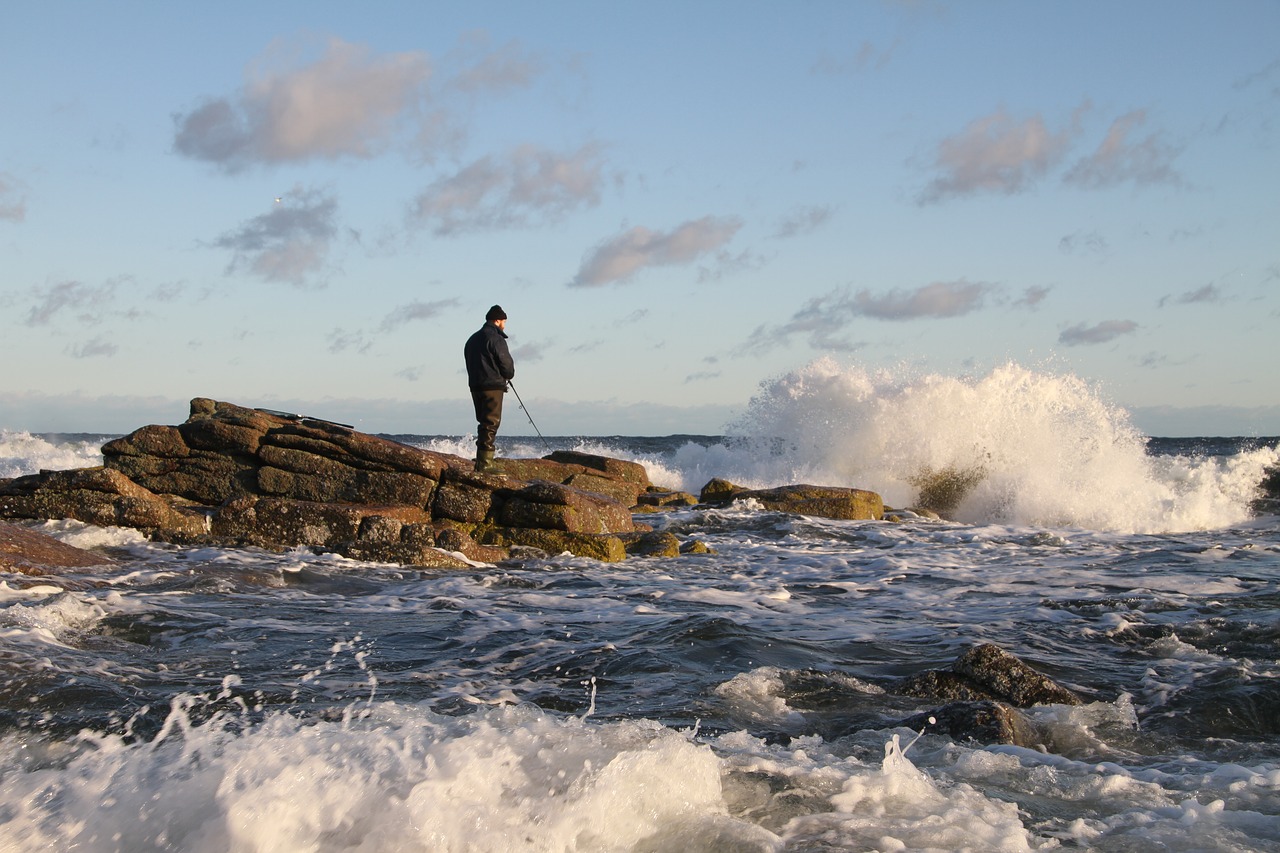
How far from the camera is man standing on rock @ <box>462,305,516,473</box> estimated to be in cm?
1334

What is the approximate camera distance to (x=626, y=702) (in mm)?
5770

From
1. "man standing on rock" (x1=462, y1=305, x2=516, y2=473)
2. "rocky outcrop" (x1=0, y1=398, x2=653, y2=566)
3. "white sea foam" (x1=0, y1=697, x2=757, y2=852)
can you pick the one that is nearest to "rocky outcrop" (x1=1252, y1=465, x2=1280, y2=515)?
"rocky outcrop" (x1=0, y1=398, x2=653, y2=566)

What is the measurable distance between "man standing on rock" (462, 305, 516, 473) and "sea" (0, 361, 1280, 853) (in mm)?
2351

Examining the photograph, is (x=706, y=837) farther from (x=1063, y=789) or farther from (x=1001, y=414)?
(x=1001, y=414)

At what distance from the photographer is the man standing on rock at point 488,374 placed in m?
13.3

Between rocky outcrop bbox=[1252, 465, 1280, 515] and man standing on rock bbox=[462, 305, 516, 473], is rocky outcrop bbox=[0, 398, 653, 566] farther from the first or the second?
rocky outcrop bbox=[1252, 465, 1280, 515]

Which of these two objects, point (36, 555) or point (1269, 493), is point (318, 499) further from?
point (1269, 493)

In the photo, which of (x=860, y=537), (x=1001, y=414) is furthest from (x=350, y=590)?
(x=1001, y=414)

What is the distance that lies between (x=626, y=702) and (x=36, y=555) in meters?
6.03

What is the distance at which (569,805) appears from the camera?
3799mm

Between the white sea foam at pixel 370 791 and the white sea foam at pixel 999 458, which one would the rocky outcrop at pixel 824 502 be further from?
the white sea foam at pixel 370 791

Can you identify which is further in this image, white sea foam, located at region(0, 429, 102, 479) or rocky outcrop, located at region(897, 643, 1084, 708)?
white sea foam, located at region(0, 429, 102, 479)

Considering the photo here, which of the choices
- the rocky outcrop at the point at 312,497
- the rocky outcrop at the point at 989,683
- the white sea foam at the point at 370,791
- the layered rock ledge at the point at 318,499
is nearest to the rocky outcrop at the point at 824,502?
the layered rock ledge at the point at 318,499

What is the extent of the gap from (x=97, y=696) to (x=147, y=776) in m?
1.66
